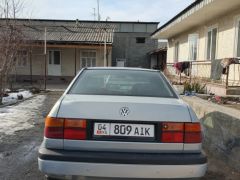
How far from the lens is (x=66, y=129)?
3.07 meters

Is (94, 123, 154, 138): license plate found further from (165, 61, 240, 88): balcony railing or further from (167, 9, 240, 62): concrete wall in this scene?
(167, 9, 240, 62): concrete wall

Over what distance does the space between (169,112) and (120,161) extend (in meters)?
0.66

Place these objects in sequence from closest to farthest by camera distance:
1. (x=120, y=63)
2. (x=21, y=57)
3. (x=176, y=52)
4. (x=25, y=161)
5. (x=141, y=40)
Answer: (x=25, y=161) → (x=21, y=57) → (x=176, y=52) → (x=120, y=63) → (x=141, y=40)

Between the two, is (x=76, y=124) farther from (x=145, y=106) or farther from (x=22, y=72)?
(x=22, y=72)

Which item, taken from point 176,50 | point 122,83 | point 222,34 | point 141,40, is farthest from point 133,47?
point 122,83

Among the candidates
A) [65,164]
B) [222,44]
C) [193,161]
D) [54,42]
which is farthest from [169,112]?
[54,42]

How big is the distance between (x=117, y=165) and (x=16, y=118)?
5830 millimetres

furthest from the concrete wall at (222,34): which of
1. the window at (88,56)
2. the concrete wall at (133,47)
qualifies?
the concrete wall at (133,47)

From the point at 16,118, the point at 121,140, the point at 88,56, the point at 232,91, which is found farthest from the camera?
the point at 88,56

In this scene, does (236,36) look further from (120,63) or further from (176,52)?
(120,63)

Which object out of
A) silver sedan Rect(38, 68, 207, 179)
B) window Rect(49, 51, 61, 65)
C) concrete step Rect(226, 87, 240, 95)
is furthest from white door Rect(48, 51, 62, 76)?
silver sedan Rect(38, 68, 207, 179)

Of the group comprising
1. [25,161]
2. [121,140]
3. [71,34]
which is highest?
[71,34]

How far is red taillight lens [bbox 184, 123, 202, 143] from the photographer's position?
3.10 meters

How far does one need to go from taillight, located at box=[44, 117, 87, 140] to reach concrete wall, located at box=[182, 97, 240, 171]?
7.87 ft
